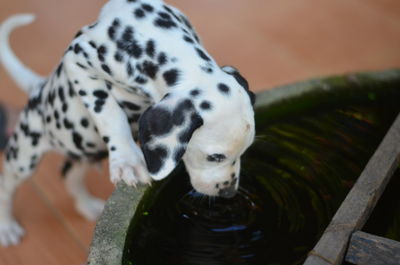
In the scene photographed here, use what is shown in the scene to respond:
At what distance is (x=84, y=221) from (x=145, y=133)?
1604 mm

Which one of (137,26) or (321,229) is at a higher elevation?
(137,26)

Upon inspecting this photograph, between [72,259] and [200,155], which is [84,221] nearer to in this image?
[72,259]

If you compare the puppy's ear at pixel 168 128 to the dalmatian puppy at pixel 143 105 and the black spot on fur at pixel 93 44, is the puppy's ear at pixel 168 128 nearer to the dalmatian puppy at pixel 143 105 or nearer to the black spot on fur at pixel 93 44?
the dalmatian puppy at pixel 143 105

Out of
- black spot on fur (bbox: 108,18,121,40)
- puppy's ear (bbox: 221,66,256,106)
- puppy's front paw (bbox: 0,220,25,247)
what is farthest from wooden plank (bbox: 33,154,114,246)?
puppy's ear (bbox: 221,66,256,106)

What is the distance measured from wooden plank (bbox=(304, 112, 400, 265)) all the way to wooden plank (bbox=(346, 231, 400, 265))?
1.2 inches

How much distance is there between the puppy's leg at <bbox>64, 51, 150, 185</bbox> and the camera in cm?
188

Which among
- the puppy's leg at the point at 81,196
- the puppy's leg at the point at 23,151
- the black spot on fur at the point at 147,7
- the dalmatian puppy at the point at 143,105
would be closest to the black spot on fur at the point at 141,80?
the dalmatian puppy at the point at 143,105

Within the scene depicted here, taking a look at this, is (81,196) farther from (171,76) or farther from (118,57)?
(171,76)

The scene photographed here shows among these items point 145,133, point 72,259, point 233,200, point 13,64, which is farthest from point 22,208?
point 145,133

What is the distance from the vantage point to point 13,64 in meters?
2.72

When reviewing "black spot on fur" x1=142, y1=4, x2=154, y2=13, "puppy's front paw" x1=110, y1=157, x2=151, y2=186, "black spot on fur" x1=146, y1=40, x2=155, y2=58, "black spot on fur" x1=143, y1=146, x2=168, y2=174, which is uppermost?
"black spot on fur" x1=142, y1=4, x2=154, y2=13

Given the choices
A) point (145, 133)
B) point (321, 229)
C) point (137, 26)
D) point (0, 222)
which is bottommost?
point (0, 222)

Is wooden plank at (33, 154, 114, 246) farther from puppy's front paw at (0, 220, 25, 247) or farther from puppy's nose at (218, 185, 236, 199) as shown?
puppy's nose at (218, 185, 236, 199)

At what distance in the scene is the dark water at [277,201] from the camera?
1832 mm
